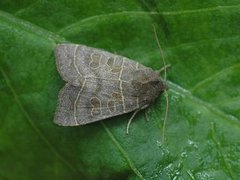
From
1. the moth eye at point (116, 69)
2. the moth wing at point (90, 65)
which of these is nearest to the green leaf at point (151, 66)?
the moth wing at point (90, 65)

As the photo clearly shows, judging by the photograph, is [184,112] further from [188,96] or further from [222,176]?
[222,176]

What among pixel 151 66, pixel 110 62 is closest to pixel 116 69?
pixel 110 62

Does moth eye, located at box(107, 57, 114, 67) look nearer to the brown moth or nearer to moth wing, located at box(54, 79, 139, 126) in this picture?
the brown moth

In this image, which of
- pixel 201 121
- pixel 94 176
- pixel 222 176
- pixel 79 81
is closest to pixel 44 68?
pixel 79 81

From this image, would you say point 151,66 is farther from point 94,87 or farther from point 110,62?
point 94,87

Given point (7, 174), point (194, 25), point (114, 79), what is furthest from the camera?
point (7, 174)

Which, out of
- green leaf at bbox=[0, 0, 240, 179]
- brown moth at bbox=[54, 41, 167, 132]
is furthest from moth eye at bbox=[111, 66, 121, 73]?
green leaf at bbox=[0, 0, 240, 179]

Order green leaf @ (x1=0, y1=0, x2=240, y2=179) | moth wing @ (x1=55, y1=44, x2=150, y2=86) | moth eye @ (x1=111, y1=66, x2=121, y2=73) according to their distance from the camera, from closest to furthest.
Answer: green leaf @ (x1=0, y1=0, x2=240, y2=179), moth wing @ (x1=55, y1=44, x2=150, y2=86), moth eye @ (x1=111, y1=66, x2=121, y2=73)
